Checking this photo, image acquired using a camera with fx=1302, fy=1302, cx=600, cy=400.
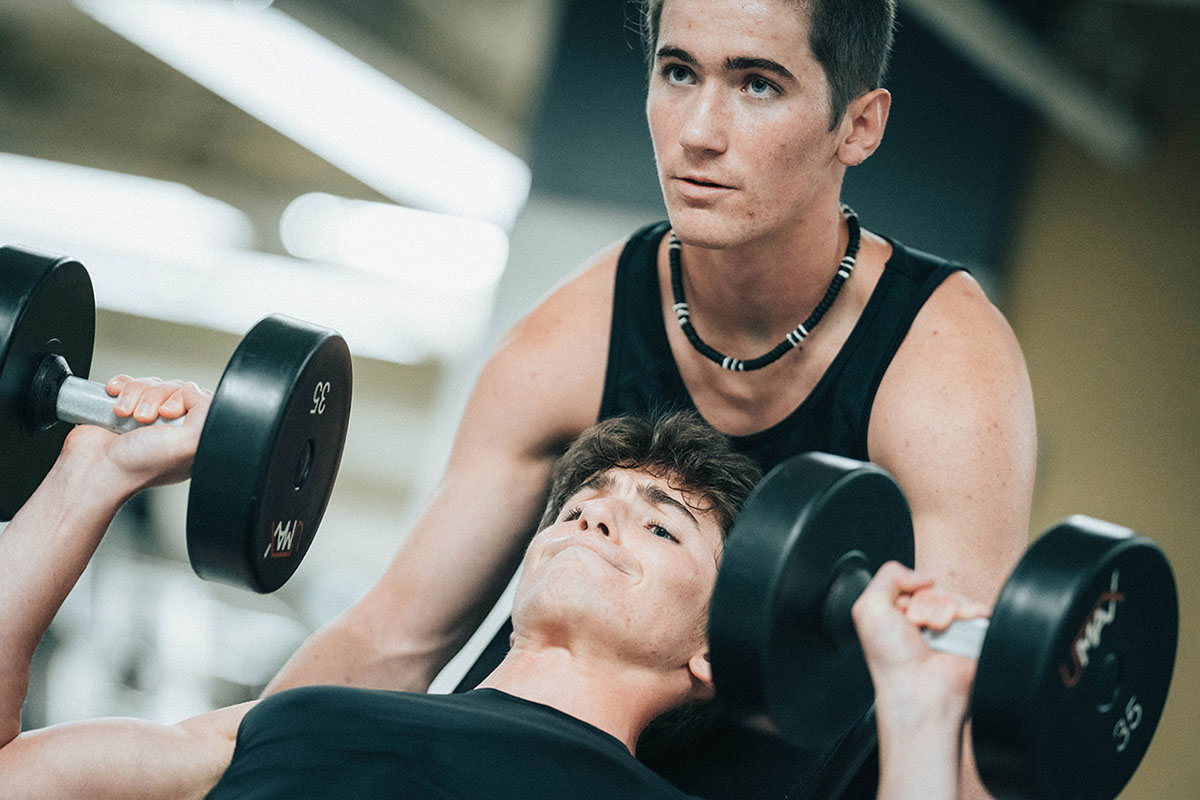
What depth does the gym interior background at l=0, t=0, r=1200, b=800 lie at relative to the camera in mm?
4305

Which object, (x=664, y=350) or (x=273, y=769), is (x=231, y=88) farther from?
(x=273, y=769)

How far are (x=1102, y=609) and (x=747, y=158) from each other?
0.64 meters

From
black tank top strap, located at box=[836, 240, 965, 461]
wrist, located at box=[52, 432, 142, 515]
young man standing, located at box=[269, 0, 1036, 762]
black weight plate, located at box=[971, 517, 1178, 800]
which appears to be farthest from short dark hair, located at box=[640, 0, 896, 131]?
wrist, located at box=[52, 432, 142, 515]

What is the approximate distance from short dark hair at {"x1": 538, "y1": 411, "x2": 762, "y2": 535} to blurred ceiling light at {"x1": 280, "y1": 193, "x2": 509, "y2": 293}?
5.28 meters

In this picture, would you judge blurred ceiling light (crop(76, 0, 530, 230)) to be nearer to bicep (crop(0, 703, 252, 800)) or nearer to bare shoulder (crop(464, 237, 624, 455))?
bare shoulder (crop(464, 237, 624, 455))

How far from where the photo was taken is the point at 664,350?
185 cm

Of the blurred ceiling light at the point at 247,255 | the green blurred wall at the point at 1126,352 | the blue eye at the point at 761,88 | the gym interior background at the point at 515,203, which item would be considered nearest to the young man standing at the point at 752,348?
the blue eye at the point at 761,88

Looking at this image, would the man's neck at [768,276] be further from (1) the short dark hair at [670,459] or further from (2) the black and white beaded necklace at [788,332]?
(1) the short dark hair at [670,459]

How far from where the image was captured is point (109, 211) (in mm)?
7473

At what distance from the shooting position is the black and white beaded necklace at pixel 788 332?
1.74 meters

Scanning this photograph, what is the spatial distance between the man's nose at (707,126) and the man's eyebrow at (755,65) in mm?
34

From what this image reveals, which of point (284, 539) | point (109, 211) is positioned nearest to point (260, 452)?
point (284, 539)

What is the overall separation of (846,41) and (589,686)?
0.83 meters

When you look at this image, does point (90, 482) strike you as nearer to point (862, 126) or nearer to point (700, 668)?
point (700, 668)
